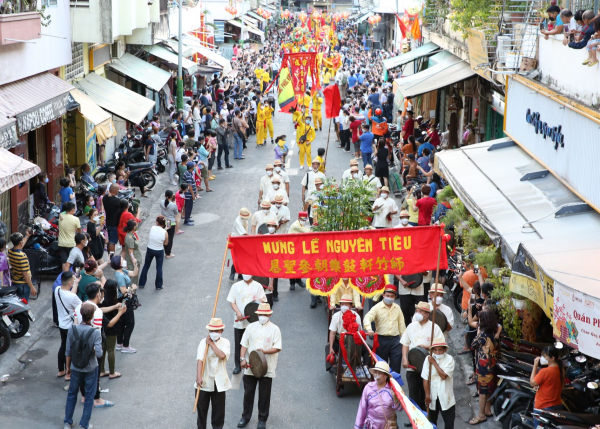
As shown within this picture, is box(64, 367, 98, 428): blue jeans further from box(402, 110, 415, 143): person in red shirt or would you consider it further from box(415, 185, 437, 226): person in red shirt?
box(402, 110, 415, 143): person in red shirt

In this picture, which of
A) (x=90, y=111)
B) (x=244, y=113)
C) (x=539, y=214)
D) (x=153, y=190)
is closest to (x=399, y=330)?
(x=539, y=214)

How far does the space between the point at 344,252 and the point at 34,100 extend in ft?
32.5

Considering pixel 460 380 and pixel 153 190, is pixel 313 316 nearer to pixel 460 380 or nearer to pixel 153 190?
pixel 460 380

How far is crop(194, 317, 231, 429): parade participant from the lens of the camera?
896 cm

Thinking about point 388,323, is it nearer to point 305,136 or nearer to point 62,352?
point 62,352

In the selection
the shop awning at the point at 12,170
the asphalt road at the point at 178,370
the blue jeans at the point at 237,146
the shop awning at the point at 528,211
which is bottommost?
the blue jeans at the point at 237,146

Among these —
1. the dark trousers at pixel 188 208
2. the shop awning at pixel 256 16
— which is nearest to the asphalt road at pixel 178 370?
the dark trousers at pixel 188 208

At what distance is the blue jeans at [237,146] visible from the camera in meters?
27.1

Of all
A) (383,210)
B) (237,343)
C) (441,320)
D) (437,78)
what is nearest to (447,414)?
(441,320)

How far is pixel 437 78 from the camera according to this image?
22.0 m

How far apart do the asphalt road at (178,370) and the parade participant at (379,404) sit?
5.70 ft

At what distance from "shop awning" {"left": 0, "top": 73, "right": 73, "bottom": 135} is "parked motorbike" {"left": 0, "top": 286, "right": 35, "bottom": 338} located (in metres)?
4.20

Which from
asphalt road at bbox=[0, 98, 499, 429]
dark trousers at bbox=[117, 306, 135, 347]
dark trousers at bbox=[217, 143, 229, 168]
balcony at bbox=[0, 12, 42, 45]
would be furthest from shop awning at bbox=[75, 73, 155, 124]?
dark trousers at bbox=[117, 306, 135, 347]

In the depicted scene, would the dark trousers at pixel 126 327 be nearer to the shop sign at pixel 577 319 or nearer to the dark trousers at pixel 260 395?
the dark trousers at pixel 260 395
